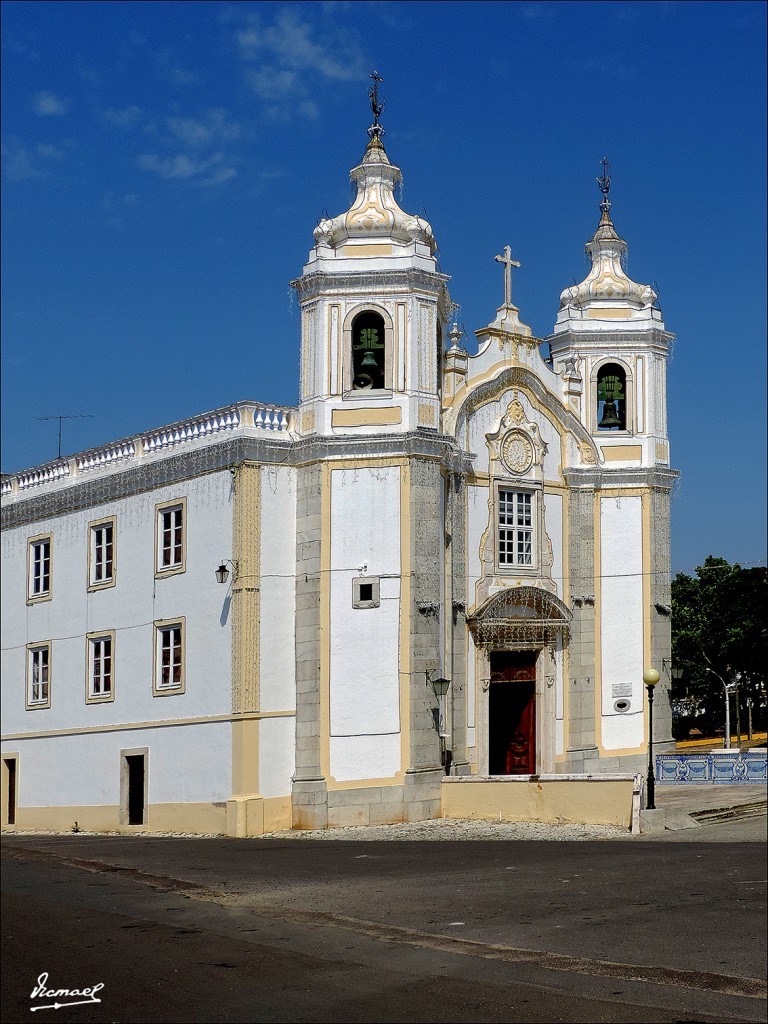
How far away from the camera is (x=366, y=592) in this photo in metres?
28.1

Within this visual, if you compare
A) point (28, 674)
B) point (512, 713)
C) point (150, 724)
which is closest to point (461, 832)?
point (512, 713)

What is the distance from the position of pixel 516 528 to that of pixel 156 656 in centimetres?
→ 868

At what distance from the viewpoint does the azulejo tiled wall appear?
1188 inches

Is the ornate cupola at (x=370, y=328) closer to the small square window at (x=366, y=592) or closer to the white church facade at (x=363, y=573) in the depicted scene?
the white church facade at (x=363, y=573)

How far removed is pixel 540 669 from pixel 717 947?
18918mm

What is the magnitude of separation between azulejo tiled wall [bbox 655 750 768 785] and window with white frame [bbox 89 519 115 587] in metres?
13.4

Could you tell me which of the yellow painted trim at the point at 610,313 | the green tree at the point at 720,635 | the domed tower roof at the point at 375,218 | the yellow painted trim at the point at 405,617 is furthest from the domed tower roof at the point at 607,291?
the green tree at the point at 720,635

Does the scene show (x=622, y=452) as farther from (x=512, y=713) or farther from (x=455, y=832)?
(x=455, y=832)

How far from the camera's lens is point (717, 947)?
1286 cm

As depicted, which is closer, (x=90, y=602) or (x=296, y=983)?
(x=296, y=983)

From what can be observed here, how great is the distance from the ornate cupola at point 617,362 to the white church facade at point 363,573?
0.07 meters

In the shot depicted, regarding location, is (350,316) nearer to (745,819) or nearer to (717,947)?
(745,819)

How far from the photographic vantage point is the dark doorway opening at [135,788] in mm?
30891

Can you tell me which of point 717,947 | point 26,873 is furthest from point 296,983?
point 26,873
